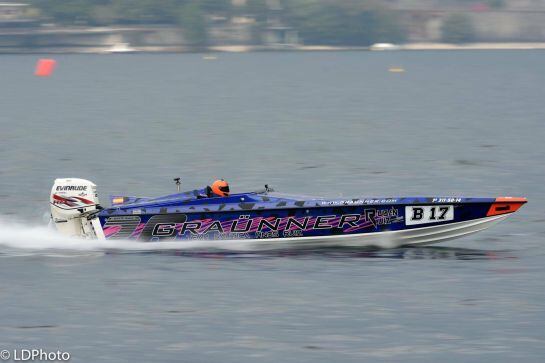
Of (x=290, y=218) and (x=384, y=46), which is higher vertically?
(x=290, y=218)

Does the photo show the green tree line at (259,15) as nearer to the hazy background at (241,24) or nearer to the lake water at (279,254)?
the hazy background at (241,24)

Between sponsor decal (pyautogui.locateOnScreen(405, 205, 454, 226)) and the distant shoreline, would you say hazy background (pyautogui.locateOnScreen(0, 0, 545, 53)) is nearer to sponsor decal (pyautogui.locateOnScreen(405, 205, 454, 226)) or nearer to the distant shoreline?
the distant shoreline

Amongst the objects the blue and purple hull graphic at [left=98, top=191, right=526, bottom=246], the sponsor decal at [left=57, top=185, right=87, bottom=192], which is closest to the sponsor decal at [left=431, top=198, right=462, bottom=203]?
the blue and purple hull graphic at [left=98, top=191, right=526, bottom=246]

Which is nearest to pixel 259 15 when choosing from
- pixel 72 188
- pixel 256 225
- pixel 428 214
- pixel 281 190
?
pixel 281 190

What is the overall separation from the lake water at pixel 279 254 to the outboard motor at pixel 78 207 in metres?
0.35

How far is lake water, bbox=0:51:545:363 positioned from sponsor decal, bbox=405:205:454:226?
739mm

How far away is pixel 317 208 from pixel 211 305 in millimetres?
4252

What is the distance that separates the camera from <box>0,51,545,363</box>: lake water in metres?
16.5

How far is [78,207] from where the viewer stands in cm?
2291

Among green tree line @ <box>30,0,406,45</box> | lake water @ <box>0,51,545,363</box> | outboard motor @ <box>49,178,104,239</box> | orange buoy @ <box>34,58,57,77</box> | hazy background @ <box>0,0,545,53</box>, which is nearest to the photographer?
lake water @ <box>0,51,545,363</box>

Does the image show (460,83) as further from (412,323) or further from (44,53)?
(412,323)

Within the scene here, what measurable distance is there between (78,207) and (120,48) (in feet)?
464

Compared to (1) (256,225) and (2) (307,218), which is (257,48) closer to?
(1) (256,225)
